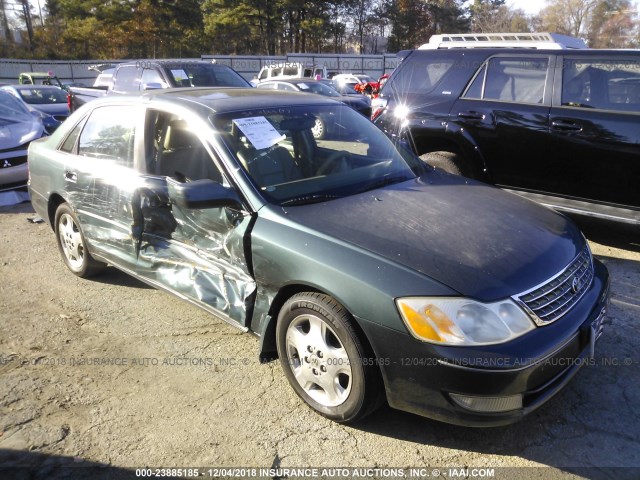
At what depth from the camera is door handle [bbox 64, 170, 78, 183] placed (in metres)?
4.21

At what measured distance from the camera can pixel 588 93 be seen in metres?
4.97

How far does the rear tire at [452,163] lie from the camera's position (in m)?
5.67

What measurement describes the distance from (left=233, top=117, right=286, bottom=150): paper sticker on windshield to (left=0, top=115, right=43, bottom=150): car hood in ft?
19.2

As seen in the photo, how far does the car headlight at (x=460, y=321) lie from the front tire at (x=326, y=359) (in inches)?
12.3

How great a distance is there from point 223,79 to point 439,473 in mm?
8852

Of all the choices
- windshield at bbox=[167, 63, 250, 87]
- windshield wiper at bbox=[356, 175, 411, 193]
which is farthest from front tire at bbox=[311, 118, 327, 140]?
windshield at bbox=[167, 63, 250, 87]

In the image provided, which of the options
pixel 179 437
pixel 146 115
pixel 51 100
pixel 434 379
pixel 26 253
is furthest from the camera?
pixel 51 100

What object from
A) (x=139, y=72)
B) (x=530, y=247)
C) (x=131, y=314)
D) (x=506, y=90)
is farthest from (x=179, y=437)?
(x=139, y=72)

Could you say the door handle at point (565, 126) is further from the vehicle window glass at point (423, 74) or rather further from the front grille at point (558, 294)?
the front grille at point (558, 294)

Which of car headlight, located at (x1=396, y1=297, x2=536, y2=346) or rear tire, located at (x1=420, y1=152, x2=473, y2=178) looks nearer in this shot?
car headlight, located at (x1=396, y1=297, x2=536, y2=346)

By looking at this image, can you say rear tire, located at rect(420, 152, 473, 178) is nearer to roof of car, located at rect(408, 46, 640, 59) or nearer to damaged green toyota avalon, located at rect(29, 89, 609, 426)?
roof of car, located at rect(408, 46, 640, 59)

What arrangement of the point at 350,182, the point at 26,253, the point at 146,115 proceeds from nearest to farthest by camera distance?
the point at 350,182, the point at 146,115, the point at 26,253

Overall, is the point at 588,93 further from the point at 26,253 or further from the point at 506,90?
the point at 26,253

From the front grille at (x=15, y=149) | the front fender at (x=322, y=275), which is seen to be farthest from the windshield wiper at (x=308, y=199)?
the front grille at (x=15, y=149)
